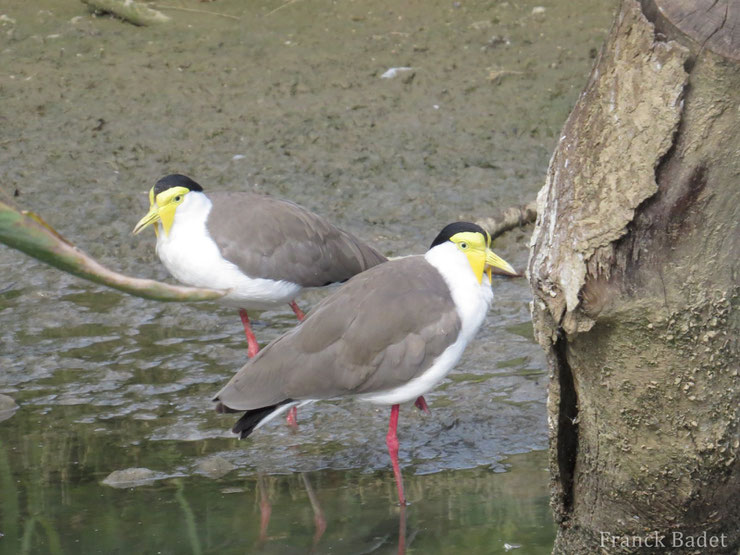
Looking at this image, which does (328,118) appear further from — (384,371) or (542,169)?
(384,371)

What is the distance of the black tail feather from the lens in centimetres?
454

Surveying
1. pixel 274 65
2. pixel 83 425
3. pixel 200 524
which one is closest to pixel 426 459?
pixel 200 524

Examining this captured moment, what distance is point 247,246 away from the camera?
5.59 metres

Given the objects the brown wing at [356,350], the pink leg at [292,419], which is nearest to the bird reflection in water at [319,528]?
the brown wing at [356,350]

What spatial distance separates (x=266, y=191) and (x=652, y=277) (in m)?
4.85

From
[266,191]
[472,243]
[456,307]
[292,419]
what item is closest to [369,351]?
[456,307]

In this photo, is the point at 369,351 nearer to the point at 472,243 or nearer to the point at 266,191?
the point at 472,243

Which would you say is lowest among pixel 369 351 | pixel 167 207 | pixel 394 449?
pixel 394 449

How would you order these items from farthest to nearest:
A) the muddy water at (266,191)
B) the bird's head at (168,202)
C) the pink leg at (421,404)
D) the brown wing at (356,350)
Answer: the bird's head at (168,202)
the pink leg at (421,404)
the brown wing at (356,350)
the muddy water at (266,191)

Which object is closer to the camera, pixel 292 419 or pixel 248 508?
pixel 248 508

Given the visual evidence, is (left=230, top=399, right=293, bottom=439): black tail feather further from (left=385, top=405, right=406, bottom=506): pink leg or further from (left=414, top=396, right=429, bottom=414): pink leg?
(left=414, top=396, right=429, bottom=414): pink leg

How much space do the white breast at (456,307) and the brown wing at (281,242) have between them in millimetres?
977

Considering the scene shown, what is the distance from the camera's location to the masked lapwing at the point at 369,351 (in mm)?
4520

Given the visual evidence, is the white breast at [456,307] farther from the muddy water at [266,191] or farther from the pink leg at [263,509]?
the pink leg at [263,509]
